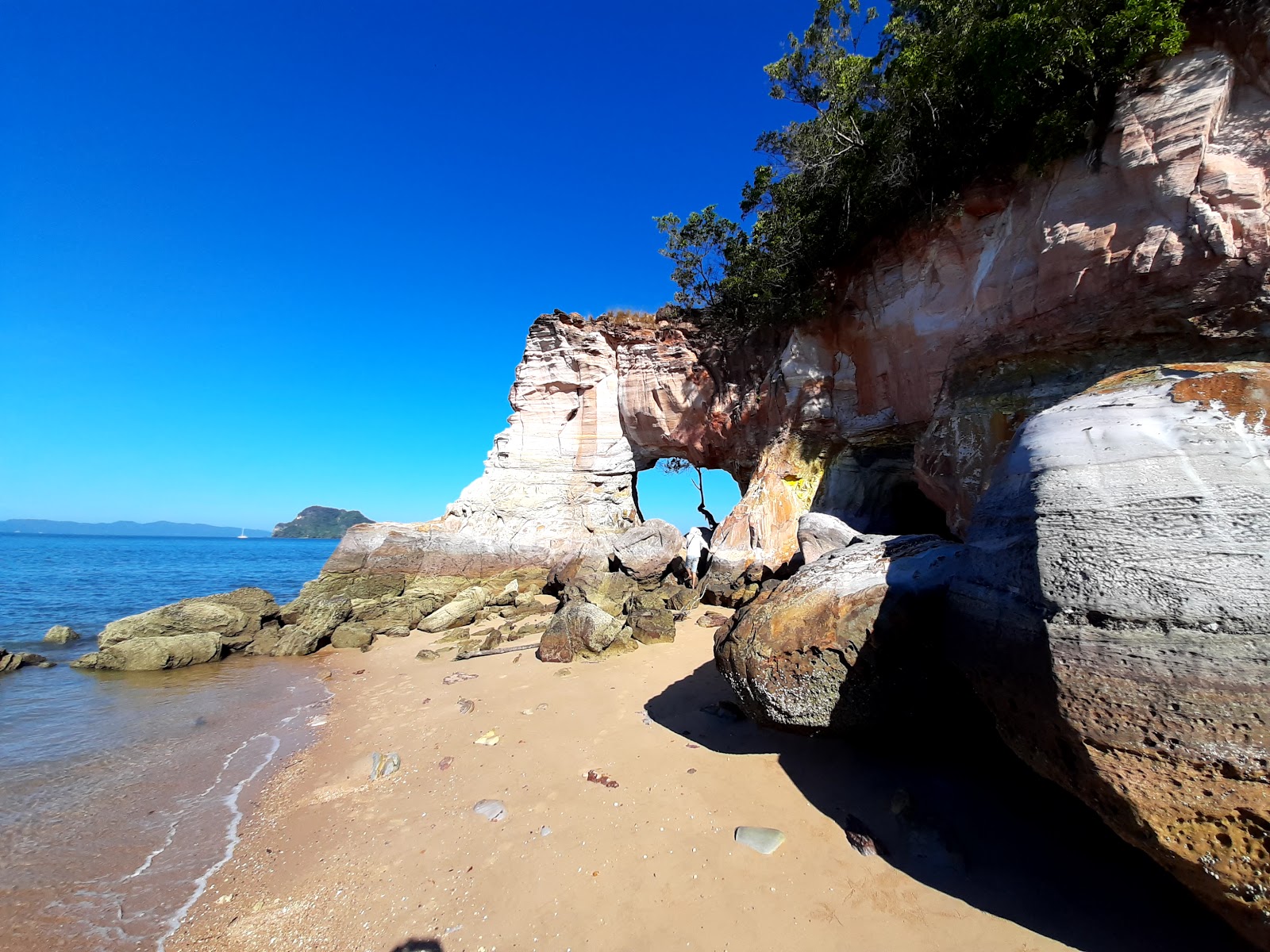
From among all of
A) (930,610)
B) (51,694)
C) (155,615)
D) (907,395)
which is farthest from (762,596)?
(155,615)

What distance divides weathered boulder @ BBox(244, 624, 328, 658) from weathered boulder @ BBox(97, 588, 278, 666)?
20.3 inches

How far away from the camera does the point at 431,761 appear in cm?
496

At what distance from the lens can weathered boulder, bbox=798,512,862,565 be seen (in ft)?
24.8

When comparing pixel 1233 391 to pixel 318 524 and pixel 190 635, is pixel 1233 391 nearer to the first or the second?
pixel 190 635

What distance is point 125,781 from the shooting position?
16.7ft

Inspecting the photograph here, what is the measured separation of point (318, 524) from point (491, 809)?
135647 millimetres

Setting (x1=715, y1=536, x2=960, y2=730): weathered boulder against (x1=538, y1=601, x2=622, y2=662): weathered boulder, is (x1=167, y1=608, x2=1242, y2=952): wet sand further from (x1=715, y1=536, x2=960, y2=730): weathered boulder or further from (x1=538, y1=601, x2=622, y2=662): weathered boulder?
(x1=538, y1=601, x2=622, y2=662): weathered boulder

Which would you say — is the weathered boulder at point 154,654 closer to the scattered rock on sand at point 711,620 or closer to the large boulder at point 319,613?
the large boulder at point 319,613

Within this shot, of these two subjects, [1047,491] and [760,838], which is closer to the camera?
[1047,491]

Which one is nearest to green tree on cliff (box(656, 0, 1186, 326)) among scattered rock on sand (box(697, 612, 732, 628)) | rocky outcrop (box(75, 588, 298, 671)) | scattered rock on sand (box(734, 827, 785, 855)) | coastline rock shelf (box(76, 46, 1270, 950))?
coastline rock shelf (box(76, 46, 1270, 950))

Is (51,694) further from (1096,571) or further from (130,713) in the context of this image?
(1096,571)

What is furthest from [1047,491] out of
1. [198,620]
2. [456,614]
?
[198,620]

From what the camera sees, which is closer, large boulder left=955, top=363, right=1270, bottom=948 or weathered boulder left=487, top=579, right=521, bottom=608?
large boulder left=955, top=363, right=1270, bottom=948

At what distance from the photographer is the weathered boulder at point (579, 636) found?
770cm
